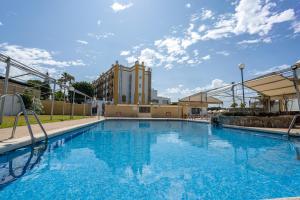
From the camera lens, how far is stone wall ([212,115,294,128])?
38.2 ft

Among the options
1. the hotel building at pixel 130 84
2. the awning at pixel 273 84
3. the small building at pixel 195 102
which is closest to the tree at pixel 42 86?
the hotel building at pixel 130 84

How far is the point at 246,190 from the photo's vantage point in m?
3.50

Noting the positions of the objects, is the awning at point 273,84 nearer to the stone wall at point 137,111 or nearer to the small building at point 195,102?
the small building at point 195,102

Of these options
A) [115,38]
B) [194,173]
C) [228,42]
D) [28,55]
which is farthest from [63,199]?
[28,55]

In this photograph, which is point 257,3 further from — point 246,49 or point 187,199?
point 187,199

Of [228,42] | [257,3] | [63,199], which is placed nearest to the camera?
[63,199]

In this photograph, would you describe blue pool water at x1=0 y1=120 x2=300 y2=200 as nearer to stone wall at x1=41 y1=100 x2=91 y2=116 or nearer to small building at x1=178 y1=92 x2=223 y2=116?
small building at x1=178 y1=92 x2=223 y2=116

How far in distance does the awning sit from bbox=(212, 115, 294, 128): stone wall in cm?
296

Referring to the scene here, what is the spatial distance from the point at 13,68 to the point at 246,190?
12436 mm

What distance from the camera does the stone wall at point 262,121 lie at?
38.2 feet

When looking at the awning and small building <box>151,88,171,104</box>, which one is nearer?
the awning

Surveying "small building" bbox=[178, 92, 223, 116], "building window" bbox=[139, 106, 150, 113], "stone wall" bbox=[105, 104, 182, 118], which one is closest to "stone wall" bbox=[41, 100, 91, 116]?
"stone wall" bbox=[105, 104, 182, 118]

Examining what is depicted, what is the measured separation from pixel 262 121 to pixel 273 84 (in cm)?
466

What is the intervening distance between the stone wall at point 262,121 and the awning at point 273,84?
2.96 m
